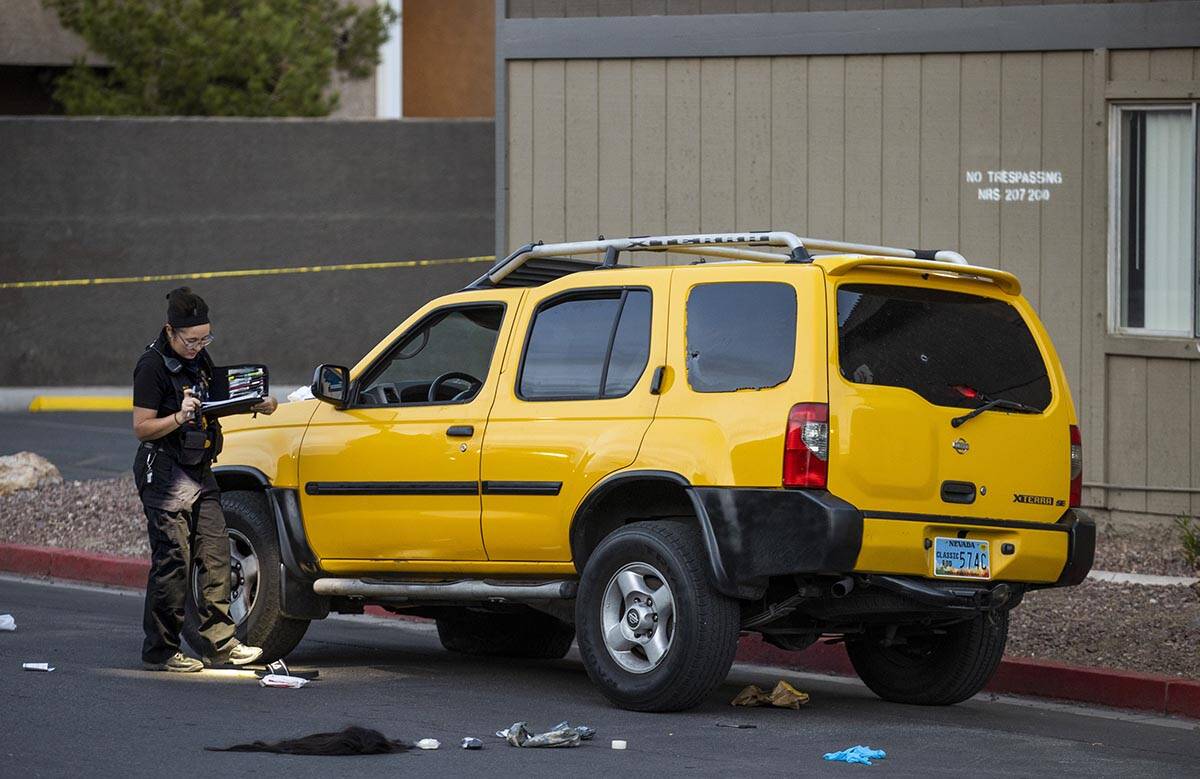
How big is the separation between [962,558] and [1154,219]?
581 centimetres

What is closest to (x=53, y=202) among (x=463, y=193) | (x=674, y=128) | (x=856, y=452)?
(x=463, y=193)

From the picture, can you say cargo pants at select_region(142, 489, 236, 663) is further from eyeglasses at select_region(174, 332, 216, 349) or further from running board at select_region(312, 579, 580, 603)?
eyeglasses at select_region(174, 332, 216, 349)

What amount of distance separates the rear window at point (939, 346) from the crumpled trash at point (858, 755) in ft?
4.84

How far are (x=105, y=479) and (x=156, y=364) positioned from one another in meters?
7.28

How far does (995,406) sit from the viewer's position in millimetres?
8148

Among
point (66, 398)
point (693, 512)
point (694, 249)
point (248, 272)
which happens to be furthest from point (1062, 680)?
point (66, 398)

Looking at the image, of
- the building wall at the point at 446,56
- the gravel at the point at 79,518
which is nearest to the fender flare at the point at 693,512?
the gravel at the point at 79,518

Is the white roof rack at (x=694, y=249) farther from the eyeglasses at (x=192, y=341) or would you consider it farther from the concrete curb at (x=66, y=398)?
the concrete curb at (x=66, y=398)

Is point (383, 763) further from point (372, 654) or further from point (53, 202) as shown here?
point (53, 202)

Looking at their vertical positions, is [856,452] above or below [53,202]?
below

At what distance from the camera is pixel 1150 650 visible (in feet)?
31.1

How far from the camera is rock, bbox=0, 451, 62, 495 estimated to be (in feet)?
50.1

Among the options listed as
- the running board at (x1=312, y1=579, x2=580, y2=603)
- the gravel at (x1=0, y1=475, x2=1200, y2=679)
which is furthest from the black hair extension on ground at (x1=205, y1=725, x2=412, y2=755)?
the gravel at (x1=0, y1=475, x2=1200, y2=679)

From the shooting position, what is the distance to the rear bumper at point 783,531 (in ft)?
24.8
